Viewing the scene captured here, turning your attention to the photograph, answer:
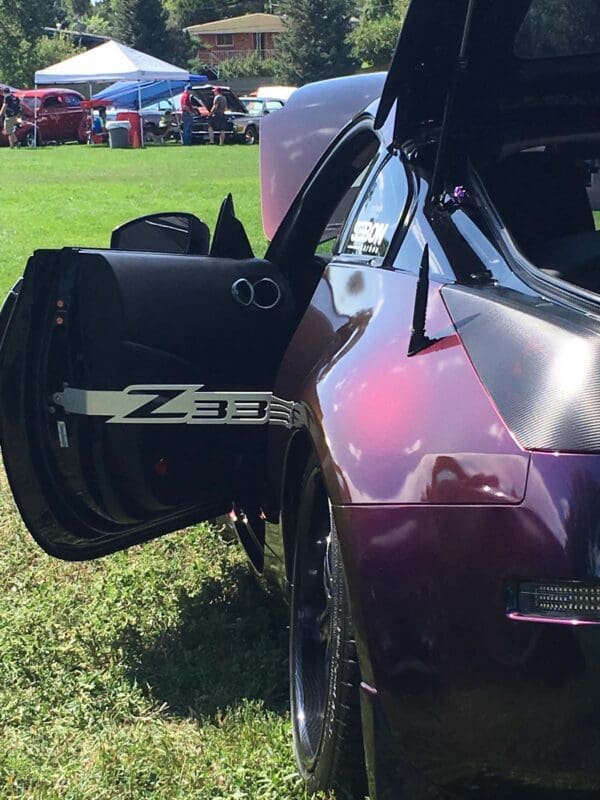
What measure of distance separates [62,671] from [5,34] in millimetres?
58430

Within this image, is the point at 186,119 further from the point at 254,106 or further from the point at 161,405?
the point at 161,405

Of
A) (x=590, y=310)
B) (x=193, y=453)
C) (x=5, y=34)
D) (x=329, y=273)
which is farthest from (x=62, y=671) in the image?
(x=5, y=34)

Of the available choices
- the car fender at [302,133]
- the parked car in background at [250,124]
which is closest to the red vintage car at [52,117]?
the parked car in background at [250,124]

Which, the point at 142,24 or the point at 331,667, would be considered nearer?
the point at 331,667

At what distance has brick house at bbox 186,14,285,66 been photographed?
82688mm

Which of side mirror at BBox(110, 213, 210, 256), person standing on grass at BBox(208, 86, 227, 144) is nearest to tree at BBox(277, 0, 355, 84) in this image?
person standing on grass at BBox(208, 86, 227, 144)

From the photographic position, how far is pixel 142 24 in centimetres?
6762

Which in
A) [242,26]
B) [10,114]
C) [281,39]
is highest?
[10,114]

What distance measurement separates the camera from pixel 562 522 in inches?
61.9

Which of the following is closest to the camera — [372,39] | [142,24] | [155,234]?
[155,234]

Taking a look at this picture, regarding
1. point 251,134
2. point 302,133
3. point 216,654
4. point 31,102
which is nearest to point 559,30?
point 216,654

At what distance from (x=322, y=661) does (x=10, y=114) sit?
32000mm

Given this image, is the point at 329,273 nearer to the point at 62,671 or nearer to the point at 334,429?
the point at 334,429

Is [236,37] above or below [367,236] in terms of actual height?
below
